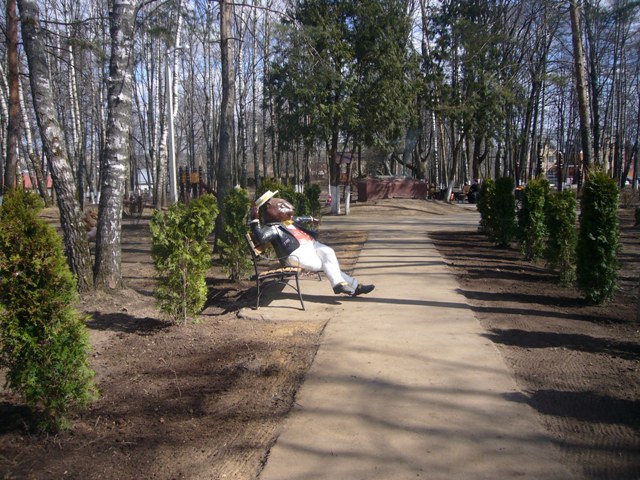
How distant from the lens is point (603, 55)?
42125 mm

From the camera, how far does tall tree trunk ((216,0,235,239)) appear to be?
473 inches

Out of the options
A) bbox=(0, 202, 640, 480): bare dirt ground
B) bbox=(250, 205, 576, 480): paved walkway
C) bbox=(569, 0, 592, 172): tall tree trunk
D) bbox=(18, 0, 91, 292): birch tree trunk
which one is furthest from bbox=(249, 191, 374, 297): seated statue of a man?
bbox=(569, 0, 592, 172): tall tree trunk

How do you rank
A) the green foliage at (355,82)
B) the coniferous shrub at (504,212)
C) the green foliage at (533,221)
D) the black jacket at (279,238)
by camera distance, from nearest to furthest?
1. the black jacket at (279,238)
2. the green foliage at (533,221)
3. the coniferous shrub at (504,212)
4. the green foliage at (355,82)

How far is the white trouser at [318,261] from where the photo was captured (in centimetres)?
728

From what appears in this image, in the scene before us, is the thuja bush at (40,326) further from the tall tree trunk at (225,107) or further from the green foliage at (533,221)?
A: the green foliage at (533,221)

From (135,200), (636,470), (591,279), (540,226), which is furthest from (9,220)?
(135,200)

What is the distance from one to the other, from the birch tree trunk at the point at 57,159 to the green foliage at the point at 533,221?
26.5ft

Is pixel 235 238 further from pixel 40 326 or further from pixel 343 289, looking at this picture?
pixel 40 326

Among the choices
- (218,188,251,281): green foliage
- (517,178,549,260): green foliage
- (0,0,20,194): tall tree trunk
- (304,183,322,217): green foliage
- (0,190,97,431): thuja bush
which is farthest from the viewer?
(304,183,322,217): green foliage

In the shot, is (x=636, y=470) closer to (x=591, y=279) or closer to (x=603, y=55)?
(x=591, y=279)

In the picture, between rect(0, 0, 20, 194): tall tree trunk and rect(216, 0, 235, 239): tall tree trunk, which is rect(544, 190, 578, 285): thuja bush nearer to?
rect(216, 0, 235, 239): tall tree trunk

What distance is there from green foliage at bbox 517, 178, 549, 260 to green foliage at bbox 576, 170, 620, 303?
12.8 feet

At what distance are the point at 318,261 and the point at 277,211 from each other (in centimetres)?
84

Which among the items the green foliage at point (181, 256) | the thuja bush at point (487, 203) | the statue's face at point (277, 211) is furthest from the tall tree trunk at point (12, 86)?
the thuja bush at point (487, 203)
